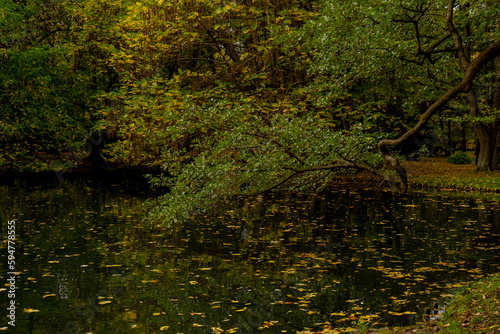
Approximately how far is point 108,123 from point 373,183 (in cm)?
1666

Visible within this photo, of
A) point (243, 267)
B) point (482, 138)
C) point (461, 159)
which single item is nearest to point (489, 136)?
point (482, 138)

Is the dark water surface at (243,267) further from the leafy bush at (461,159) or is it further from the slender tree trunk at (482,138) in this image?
the leafy bush at (461,159)

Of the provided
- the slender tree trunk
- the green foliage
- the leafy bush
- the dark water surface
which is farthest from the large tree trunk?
the green foliage

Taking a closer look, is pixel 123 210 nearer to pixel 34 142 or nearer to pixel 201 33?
pixel 201 33

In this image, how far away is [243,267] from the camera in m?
11.3

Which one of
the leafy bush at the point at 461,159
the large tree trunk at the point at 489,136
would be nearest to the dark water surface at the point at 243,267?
the large tree trunk at the point at 489,136

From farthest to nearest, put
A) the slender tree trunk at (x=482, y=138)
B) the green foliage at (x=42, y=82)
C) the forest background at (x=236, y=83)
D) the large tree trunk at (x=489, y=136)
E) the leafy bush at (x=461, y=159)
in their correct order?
the leafy bush at (x=461, y=159) < the large tree trunk at (x=489, y=136) < the slender tree trunk at (x=482, y=138) < the green foliage at (x=42, y=82) < the forest background at (x=236, y=83)

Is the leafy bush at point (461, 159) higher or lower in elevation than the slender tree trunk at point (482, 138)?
lower

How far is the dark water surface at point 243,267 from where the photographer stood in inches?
316

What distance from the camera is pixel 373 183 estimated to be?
102ft

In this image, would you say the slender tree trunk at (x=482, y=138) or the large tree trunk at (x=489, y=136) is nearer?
the slender tree trunk at (x=482, y=138)

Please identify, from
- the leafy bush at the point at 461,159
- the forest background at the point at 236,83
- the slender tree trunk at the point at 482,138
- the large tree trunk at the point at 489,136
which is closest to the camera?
the forest background at the point at 236,83

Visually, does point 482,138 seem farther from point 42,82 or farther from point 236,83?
point 42,82

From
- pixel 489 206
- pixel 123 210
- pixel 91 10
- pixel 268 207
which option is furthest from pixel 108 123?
pixel 489 206
